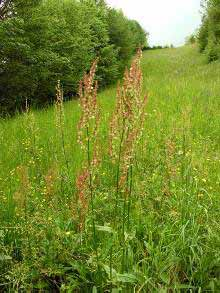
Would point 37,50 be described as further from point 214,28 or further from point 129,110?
point 214,28

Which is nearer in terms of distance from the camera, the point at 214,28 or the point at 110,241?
the point at 110,241

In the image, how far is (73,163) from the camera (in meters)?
6.02

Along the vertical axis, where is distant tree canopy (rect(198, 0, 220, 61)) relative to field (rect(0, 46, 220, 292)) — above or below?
above

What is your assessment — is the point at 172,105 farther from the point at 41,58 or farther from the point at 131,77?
the point at 131,77

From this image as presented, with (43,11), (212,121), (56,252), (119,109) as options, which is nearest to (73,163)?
(56,252)

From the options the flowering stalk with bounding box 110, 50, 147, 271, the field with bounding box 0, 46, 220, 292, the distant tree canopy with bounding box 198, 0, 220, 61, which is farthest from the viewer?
the distant tree canopy with bounding box 198, 0, 220, 61

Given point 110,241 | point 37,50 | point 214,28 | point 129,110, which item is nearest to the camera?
point 129,110

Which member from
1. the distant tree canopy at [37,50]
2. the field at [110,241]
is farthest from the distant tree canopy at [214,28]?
the field at [110,241]

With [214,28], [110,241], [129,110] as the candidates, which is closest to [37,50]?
[110,241]

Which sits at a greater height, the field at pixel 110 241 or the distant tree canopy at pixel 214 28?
the distant tree canopy at pixel 214 28

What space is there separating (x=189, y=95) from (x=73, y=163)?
281 inches

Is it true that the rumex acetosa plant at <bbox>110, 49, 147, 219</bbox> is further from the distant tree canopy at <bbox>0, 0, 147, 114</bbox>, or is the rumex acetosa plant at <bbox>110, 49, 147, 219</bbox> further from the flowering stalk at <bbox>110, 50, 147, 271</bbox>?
the distant tree canopy at <bbox>0, 0, 147, 114</bbox>

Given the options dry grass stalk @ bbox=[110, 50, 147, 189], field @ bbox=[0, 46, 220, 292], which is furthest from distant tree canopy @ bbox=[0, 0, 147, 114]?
dry grass stalk @ bbox=[110, 50, 147, 189]

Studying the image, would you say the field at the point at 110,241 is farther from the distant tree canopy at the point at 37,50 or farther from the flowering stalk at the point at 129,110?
the distant tree canopy at the point at 37,50
